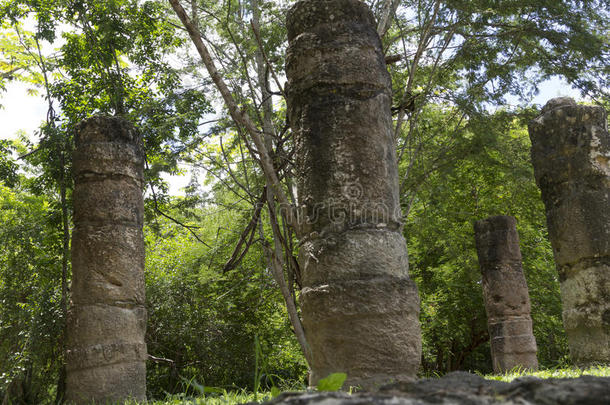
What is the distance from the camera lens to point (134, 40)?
12.2m

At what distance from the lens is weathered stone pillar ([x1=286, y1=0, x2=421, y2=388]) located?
3.11 meters

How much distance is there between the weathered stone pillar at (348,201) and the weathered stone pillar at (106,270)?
12.7ft

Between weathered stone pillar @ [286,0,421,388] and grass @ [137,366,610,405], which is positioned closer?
grass @ [137,366,610,405]

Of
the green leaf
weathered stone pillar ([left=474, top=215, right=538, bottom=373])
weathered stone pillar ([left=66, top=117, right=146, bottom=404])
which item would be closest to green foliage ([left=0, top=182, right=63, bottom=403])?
weathered stone pillar ([left=66, top=117, right=146, bottom=404])

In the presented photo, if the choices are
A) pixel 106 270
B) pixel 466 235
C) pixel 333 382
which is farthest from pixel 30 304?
pixel 466 235

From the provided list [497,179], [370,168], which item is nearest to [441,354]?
[497,179]

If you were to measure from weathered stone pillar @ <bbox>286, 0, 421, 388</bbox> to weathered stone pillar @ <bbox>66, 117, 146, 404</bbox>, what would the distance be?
3.86 metres

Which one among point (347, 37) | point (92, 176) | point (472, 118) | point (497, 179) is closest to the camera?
point (347, 37)

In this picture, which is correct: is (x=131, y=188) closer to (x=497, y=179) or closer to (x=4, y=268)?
(x=4, y=268)

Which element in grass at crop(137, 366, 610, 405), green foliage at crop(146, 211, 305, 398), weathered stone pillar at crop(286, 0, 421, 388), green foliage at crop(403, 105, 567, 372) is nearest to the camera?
grass at crop(137, 366, 610, 405)

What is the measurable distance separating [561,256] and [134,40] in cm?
976

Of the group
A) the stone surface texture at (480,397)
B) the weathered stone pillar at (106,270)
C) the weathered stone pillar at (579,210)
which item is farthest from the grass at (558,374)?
the weathered stone pillar at (106,270)

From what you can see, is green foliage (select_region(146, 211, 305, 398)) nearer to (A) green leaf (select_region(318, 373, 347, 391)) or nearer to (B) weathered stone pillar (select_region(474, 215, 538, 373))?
(B) weathered stone pillar (select_region(474, 215, 538, 373))

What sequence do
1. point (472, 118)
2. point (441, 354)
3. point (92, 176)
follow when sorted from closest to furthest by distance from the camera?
point (92, 176)
point (472, 118)
point (441, 354)
